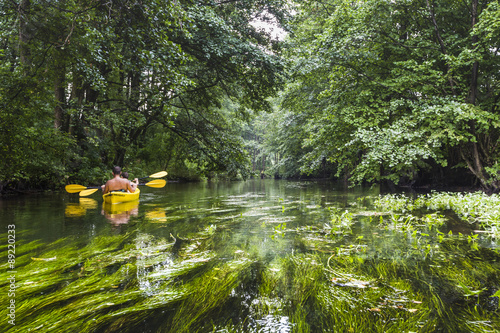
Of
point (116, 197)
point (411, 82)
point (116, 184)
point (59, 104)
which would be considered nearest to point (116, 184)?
point (116, 184)

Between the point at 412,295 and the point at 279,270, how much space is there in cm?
124

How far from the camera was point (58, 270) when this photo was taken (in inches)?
101

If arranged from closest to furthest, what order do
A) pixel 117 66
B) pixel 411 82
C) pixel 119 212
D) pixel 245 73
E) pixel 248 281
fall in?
pixel 248 281, pixel 119 212, pixel 117 66, pixel 411 82, pixel 245 73

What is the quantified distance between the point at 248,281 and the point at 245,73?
27.6 feet

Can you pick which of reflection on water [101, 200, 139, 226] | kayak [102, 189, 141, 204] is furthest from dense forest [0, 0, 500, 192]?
reflection on water [101, 200, 139, 226]

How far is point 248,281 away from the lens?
7.86 feet

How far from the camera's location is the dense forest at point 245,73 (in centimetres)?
611

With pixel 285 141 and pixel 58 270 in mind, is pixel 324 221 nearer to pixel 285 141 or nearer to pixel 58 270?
pixel 58 270

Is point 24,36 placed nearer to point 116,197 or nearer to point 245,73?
point 116,197

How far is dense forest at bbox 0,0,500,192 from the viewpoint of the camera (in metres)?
6.11

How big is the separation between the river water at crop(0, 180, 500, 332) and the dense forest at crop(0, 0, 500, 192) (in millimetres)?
3822

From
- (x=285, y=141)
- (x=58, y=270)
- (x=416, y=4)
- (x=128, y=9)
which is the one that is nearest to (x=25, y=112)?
(x=128, y=9)

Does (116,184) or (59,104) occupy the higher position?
(59,104)

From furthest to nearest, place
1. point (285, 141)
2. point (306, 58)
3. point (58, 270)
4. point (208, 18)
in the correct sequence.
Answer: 1. point (285, 141)
2. point (306, 58)
3. point (208, 18)
4. point (58, 270)
